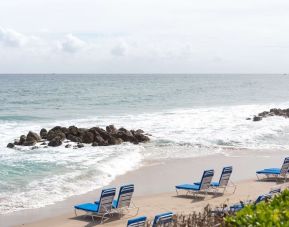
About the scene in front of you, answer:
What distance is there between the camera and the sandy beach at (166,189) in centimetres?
1250

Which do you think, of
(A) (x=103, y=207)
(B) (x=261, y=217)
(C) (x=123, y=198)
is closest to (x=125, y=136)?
(C) (x=123, y=198)

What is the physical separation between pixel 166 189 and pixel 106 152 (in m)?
8.42

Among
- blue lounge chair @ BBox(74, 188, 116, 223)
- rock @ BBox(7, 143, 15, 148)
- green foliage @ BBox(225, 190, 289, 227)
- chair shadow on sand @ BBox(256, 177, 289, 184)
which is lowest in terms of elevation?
rock @ BBox(7, 143, 15, 148)

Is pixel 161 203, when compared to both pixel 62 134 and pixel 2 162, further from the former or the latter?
pixel 62 134

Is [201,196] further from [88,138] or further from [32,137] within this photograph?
[32,137]

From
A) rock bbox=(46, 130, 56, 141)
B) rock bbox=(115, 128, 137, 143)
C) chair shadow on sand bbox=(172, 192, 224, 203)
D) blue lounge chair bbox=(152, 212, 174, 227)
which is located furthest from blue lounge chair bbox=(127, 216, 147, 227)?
rock bbox=(46, 130, 56, 141)

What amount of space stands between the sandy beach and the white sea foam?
647 mm

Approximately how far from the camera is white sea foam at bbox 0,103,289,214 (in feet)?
51.5

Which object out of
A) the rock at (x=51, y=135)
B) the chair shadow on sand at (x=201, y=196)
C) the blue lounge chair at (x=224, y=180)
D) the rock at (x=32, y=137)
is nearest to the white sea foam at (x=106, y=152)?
the rock at (x=32, y=137)

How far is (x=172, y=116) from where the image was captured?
4291cm

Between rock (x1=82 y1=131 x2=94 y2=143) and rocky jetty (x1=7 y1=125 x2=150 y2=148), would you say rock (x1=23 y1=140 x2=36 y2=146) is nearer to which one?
rocky jetty (x1=7 y1=125 x2=150 y2=148)

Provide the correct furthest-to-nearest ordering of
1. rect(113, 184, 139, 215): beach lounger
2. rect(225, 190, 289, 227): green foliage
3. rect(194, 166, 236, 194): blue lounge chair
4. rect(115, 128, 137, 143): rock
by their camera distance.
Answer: rect(115, 128, 137, 143): rock < rect(194, 166, 236, 194): blue lounge chair < rect(113, 184, 139, 215): beach lounger < rect(225, 190, 289, 227): green foliage

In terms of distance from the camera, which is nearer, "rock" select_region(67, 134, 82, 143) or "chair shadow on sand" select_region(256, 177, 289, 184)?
"chair shadow on sand" select_region(256, 177, 289, 184)

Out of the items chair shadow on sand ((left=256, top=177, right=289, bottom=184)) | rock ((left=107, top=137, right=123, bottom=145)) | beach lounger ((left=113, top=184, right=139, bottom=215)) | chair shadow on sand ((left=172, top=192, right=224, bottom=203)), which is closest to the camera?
beach lounger ((left=113, top=184, right=139, bottom=215))
